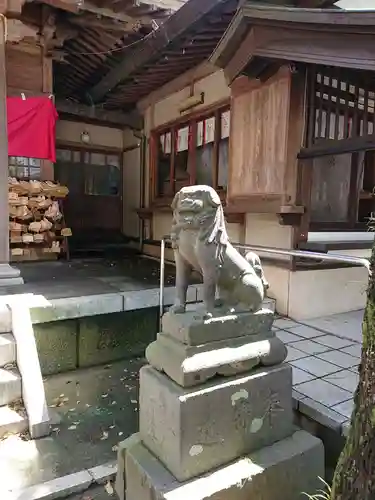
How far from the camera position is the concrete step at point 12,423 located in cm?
345

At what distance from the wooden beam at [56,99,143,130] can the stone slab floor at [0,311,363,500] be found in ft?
23.2

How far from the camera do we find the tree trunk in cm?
189

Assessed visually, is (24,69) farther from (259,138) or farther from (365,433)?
(365,433)

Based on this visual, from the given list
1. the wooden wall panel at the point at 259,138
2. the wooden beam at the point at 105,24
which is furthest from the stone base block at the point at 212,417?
the wooden beam at the point at 105,24

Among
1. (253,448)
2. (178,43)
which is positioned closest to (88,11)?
(178,43)

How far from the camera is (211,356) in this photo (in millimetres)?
2502

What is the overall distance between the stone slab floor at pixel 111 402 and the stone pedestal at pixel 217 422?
484 mm

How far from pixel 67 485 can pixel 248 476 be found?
135 centimetres

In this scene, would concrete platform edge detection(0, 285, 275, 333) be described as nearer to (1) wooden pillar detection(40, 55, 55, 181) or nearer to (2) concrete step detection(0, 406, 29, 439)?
(2) concrete step detection(0, 406, 29, 439)

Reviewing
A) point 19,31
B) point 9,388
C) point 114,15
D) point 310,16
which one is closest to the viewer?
point 9,388

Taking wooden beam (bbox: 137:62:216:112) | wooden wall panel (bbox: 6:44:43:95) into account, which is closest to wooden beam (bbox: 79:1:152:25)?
wooden beam (bbox: 137:62:216:112)

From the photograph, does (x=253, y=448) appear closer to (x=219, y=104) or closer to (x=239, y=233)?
(x=239, y=233)

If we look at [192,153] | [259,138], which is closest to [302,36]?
[259,138]

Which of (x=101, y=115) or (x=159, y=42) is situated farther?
(x=101, y=115)
